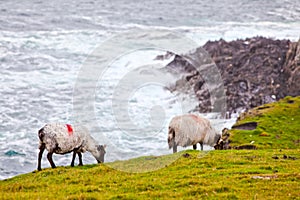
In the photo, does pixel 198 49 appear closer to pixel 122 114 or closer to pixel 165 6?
pixel 122 114

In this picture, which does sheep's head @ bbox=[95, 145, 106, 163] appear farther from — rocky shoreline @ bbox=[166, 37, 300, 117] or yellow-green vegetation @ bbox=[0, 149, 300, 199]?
rocky shoreline @ bbox=[166, 37, 300, 117]

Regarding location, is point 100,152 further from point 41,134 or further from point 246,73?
point 246,73

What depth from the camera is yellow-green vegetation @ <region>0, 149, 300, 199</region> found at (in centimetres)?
1474

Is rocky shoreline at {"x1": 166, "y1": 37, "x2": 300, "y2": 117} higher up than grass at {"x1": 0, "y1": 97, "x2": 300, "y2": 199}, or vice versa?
rocky shoreline at {"x1": 166, "y1": 37, "x2": 300, "y2": 117}

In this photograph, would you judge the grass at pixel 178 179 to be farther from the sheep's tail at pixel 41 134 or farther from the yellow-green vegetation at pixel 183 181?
the sheep's tail at pixel 41 134

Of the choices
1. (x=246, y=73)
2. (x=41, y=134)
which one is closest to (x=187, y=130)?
(x=41, y=134)

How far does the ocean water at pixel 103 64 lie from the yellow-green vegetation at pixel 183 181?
13.9m

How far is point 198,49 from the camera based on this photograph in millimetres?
70562

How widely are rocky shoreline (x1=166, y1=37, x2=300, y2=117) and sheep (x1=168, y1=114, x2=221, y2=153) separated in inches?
1006

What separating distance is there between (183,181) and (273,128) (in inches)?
885

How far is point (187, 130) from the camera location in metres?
24.9

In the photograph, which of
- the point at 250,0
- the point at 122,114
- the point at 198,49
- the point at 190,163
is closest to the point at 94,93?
the point at 122,114

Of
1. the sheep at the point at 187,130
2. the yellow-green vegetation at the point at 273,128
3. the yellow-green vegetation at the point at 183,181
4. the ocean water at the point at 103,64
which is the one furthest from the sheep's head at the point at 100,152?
the yellow-green vegetation at the point at 273,128

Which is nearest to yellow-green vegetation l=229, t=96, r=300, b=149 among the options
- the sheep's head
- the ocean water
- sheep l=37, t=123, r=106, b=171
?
the ocean water
